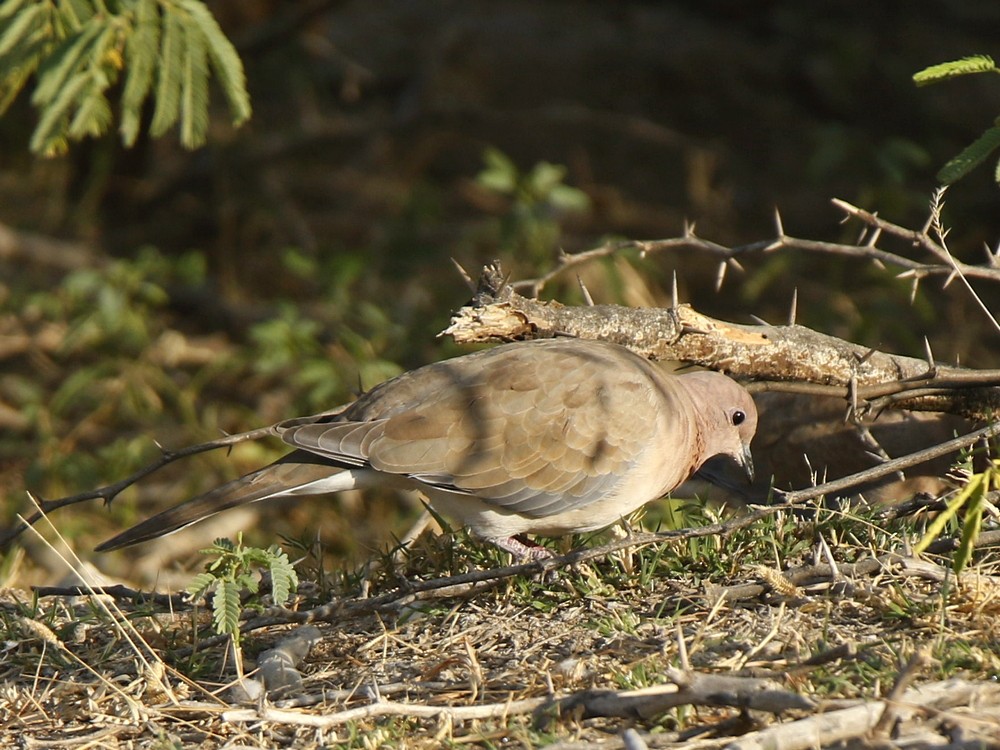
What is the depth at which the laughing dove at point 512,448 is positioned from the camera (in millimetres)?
3924

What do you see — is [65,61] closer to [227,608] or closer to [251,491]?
[251,491]

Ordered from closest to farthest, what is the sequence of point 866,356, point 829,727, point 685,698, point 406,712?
point 829,727 < point 685,698 < point 406,712 < point 866,356

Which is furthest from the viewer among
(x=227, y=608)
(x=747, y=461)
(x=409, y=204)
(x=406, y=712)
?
(x=409, y=204)

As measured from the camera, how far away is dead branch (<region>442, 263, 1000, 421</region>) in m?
3.93

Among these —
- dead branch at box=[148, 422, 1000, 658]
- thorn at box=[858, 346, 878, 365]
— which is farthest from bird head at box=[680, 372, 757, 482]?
dead branch at box=[148, 422, 1000, 658]

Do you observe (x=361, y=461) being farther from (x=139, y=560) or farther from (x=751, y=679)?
(x=139, y=560)

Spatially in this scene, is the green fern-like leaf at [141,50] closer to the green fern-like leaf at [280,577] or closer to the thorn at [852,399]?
the green fern-like leaf at [280,577]

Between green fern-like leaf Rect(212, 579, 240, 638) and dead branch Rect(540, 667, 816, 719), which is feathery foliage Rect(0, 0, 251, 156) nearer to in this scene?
green fern-like leaf Rect(212, 579, 240, 638)

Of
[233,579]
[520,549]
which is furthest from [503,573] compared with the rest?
[233,579]

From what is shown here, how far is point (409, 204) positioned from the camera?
8562 mm

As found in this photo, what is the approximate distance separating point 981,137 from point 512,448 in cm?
170

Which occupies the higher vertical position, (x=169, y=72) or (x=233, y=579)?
(x=169, y=72)

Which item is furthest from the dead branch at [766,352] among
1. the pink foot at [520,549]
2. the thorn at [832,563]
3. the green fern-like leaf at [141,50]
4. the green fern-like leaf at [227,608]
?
the green fern-like leaf at [141,50]

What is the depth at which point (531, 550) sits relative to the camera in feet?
13.1
